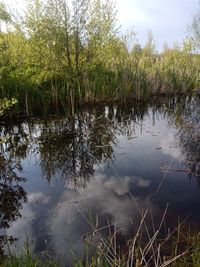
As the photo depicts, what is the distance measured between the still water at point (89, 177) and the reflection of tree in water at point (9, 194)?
1 cm

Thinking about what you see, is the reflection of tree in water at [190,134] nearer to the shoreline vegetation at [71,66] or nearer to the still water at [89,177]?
the still water at [89,177]

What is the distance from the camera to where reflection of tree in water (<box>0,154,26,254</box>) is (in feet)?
14.5

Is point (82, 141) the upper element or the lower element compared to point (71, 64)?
lower

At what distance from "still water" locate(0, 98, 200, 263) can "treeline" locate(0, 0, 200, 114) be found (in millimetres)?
1763

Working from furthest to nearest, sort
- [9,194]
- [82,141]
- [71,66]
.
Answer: [71,66] < [82,141] < [9,194]

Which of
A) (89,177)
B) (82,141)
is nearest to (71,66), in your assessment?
(82,141)

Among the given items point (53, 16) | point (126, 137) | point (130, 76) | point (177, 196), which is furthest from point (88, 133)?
point (53, 16)

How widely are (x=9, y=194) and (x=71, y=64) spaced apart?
351 inches

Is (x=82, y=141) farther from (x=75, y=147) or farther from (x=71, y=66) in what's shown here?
(x=71, y=66)

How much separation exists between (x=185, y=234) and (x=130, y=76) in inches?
359

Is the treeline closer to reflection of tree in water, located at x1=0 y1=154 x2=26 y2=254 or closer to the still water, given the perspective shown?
the still water

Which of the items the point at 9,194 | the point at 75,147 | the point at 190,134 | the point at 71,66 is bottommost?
the point at 9,194

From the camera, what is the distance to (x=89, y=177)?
5.88 meters

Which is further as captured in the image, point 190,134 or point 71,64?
point 71,64
